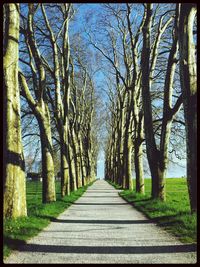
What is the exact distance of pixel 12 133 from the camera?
11266 millimetres

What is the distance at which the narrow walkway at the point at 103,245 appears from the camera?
6.80 meters

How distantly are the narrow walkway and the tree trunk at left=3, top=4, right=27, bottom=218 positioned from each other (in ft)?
3.65

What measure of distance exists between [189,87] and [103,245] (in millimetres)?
4820

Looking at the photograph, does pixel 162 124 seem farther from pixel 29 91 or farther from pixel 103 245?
pixel 103 245

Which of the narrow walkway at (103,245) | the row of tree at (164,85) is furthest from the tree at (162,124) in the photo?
the narrow walkway at (103,245)

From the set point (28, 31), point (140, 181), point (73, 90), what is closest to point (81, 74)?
point (73, 90)

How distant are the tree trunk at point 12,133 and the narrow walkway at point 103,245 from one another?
43.8 inches

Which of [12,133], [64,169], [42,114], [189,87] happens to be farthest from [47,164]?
[189,87]

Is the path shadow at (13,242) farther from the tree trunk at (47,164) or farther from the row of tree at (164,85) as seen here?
the tree trunk at (47,164)

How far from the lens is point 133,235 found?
30.4 feet

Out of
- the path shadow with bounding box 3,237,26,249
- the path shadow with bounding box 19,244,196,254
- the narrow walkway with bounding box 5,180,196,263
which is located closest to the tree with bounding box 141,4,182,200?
the narrow walkway with bounding box 5,180,196,263

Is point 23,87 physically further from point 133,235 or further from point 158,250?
point 158,250

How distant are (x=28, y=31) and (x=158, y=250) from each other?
11.6 m

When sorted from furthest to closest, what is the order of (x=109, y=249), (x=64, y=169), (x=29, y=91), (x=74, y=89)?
(x=74, y=89)
(x=64, y=169)
(x=29, y=91)
(x=109, y=249)
